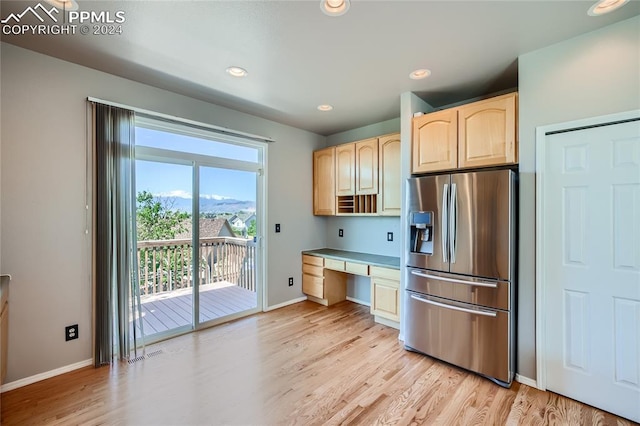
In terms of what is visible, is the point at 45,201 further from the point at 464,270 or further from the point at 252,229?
the point at 464,270

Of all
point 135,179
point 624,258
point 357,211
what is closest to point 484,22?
point 624,258

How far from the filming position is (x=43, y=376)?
7.33 ft

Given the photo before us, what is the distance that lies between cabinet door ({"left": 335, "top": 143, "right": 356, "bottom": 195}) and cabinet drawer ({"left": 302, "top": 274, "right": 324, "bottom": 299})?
1354mm

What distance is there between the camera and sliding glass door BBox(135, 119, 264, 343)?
2.92m

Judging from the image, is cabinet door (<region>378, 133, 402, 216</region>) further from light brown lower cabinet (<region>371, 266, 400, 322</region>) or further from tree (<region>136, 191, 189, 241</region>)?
tree (<region>136, 191, 189, 241</region>)

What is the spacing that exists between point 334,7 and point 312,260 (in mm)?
3217

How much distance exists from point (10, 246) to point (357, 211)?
11.4 ft

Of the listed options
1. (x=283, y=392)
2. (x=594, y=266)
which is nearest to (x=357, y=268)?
(x=283, y=392)

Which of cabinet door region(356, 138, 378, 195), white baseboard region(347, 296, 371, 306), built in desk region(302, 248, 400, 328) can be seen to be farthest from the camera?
white baseboard region(347, 296, 371, 306)

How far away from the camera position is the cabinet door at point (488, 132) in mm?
2338

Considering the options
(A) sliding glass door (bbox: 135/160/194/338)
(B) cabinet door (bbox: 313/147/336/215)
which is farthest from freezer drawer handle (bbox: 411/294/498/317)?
(A) sliding glass door (bbox: 135/160/194/338)

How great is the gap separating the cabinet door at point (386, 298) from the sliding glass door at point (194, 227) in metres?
1.61

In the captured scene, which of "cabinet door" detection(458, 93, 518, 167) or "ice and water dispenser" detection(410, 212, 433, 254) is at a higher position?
"cabinet door" detection(458, 93, 518, 167)

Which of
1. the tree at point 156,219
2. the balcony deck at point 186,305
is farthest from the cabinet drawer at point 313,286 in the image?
the tree at point 156,219
